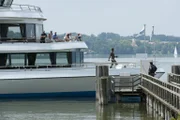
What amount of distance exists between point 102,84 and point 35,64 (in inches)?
217

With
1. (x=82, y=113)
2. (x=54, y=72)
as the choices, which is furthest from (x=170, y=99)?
(x=54, y=72)

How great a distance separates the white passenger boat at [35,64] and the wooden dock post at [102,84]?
2065 millimetres

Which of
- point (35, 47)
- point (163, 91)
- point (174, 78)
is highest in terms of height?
point (35, 47)

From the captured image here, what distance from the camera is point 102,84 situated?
31156mm

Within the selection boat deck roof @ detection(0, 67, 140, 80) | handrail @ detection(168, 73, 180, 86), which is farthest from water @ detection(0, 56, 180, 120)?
handrail @ detection(168, 73, 180, 86)

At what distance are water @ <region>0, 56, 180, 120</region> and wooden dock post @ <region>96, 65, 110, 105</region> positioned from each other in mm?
425

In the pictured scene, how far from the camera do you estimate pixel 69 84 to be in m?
33.9

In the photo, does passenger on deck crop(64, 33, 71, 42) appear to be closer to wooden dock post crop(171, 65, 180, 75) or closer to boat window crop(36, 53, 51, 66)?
boat window crop(36, 53, 51, 66)

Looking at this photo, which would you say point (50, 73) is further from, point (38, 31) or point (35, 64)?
point (38, 31)

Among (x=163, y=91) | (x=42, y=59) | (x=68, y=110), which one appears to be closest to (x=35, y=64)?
(x=42, y=59)

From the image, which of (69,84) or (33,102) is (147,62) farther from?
(33,102)

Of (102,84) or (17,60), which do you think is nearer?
(102,84)

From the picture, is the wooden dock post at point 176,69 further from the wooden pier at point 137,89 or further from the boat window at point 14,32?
the boat window at point 14,32

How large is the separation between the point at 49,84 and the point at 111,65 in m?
3.91
